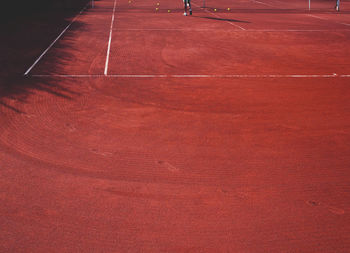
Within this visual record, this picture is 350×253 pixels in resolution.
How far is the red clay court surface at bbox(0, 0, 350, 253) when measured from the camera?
11.7 feet

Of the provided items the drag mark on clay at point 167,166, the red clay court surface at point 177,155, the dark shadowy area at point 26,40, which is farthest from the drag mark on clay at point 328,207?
the dark shadowy area at point 26,40

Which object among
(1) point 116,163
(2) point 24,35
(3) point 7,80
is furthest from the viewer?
(2) point 24,35

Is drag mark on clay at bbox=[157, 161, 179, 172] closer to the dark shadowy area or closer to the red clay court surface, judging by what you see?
the red clay court surface

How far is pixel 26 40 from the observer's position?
41.2 feet

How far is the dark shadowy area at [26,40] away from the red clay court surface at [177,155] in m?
0.13

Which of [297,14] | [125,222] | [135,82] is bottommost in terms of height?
[125,222]

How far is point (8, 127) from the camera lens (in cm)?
571

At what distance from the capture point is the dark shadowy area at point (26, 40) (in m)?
7.51

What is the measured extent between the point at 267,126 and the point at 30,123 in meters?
3.93

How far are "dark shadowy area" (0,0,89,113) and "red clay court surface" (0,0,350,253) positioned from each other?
0.43 ft

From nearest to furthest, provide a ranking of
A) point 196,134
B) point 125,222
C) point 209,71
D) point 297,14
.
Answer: point 125,222
point 196,134
point 209,71
point 297,14

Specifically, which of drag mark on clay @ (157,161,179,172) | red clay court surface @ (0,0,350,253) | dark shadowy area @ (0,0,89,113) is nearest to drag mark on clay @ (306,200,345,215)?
red clay court surface @ (0,0,350,253)

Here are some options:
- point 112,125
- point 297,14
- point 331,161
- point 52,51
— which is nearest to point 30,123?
point 112,125

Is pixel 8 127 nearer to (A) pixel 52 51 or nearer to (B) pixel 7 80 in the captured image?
(B) pixel 7 80
